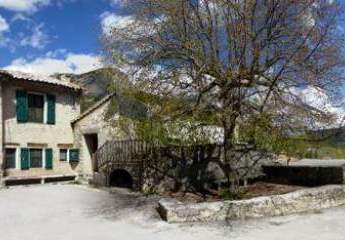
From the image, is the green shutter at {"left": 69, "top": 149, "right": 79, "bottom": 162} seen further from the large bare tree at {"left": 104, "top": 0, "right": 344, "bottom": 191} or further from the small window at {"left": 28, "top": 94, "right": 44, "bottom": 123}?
the large bare tree at {"left": 104, "top": 0, "right": 344, "bottom": 191}

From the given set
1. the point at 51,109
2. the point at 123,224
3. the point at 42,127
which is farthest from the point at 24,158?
the point at 123,224

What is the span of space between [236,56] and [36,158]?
471 inches

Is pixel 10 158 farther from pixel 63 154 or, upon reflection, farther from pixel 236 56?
pixel 236 56

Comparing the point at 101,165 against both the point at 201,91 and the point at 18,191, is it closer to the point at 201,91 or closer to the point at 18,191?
the point at 18,191

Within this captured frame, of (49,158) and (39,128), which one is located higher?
(39,128)

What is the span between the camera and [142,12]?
14.7 metres

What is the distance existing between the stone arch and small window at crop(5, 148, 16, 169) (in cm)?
436

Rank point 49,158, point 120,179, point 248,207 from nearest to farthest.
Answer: point 248,207 < point 120,179 < point 49,158

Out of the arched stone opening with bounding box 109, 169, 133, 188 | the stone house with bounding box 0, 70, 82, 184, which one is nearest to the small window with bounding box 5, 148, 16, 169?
the stone house with bounding box 0, 70, 82, 184

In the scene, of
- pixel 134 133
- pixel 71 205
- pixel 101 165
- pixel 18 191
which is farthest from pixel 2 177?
pixel 134 133

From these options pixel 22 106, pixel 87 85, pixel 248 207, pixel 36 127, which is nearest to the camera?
pixel 248 207

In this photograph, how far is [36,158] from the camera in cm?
2219

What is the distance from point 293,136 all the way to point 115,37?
20.8 feet

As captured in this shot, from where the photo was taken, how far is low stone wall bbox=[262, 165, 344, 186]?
20.1 meters
